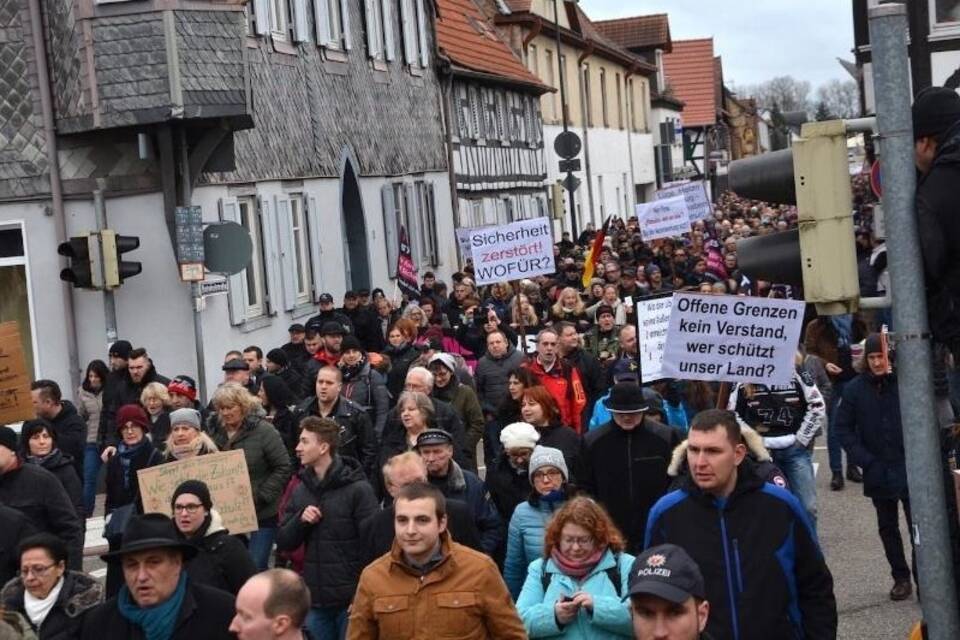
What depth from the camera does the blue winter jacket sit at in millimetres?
8766

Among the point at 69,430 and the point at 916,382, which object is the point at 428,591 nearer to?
the point at 916,382

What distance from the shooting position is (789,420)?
1176cm

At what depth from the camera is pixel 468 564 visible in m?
6.98

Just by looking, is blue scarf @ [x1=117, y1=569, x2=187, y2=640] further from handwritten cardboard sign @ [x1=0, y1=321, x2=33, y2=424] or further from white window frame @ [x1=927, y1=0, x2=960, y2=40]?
white window frame @ [x1=927, y1=0, x2=960, y2=40]

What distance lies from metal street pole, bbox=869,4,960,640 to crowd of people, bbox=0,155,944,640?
2.18 feet

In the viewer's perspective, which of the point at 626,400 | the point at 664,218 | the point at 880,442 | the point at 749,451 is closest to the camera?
the point at 749,451

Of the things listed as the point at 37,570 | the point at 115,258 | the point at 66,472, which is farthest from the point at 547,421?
the point at 115,258

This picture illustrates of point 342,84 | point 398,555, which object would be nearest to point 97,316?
point 342,84

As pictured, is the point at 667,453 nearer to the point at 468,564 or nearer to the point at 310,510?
the point at 310,510

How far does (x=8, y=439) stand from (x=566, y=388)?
544 cm

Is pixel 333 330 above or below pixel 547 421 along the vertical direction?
above

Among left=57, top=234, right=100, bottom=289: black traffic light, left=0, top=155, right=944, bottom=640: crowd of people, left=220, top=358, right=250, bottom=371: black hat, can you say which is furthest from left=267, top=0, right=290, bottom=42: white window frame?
left=220, top=358, right=250, bottom=371: black hat

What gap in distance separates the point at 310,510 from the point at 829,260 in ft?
15.8

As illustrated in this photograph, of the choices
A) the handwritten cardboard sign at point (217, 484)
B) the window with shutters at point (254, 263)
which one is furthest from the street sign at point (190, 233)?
the handwritten cardboard sign at point (217, 484)
